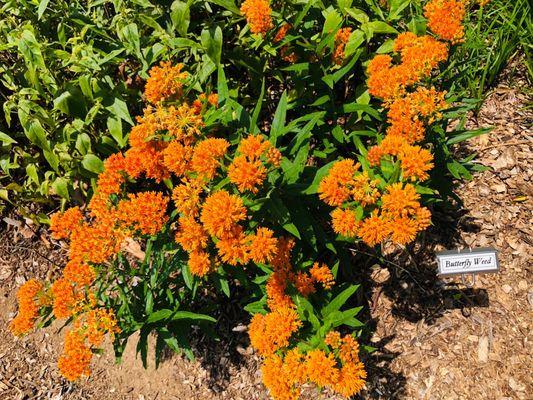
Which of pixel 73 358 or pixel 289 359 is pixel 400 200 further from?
pixel 73 358

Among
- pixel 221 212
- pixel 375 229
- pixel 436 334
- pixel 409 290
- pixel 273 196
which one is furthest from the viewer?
pixel 409 290

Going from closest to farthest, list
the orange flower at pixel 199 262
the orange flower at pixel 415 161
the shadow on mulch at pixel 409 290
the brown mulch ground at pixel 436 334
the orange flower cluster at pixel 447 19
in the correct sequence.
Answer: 1. the orange flower at pixel 415 161
2. the orange flower at pixel 199 262
3. the orange flower cluster at pixel 447 19
4. the brown mulch ground at pixel 436 334
5. the shadow on mulch at pixel 409 290

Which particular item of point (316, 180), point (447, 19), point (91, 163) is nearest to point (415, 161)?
point (316, 180)

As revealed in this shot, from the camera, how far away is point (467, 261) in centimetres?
348

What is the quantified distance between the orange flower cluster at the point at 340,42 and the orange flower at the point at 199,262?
77.6 inches

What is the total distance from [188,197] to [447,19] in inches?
90.2

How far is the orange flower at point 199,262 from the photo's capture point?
309 centimetres

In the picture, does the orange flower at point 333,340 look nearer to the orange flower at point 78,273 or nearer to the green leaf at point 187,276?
the green leaf at point 187,276

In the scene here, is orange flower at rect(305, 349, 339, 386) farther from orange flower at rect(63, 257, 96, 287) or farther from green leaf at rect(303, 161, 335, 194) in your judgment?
orange flower at rect(63, 257, 96, 287)

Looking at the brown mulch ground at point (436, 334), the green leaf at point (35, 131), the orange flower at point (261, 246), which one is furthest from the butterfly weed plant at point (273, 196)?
the green leaf at point (35, 131)

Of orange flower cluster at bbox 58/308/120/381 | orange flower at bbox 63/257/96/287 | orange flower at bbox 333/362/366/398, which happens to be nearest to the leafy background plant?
orange flower at bbox 63/257/96/287

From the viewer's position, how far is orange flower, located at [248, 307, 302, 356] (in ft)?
9.93

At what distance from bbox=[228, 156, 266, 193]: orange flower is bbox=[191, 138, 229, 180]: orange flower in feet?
0.55

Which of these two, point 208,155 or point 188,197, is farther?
point 188,197
